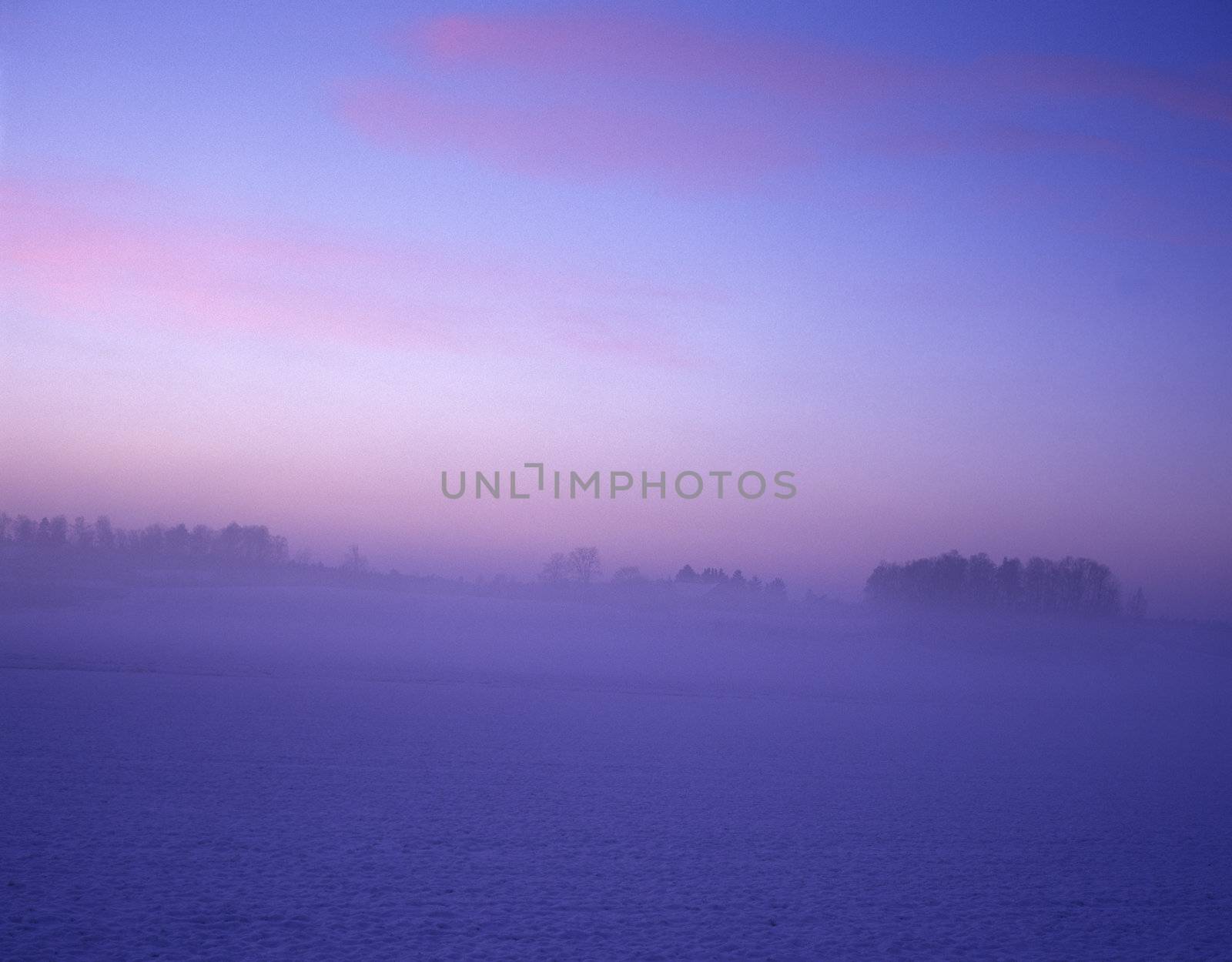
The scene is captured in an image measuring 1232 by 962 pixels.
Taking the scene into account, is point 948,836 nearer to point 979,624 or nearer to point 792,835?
point 792,835

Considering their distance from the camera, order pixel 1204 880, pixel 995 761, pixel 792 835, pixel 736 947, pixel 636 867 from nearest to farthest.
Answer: pixel 736 947 → pixel 636 867 → pixel 1204 880 → pixel 792 835 → pixel 995 761

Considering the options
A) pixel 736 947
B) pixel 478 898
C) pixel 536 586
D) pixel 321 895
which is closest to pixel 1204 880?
pixel 736 947

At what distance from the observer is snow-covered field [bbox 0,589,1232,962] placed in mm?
7758

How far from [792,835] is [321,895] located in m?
6.07

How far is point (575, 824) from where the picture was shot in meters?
11.3

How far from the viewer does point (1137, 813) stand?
1392 cm

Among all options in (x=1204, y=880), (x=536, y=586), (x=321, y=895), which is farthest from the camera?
(x=536, y=586)

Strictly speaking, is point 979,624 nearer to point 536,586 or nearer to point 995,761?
point 536,586

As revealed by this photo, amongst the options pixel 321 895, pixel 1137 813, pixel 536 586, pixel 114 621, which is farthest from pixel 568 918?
pixel 536 586

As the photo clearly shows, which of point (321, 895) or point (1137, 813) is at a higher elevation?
point (321, 895)

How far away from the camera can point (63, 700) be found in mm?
19297

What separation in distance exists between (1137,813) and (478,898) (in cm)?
1129

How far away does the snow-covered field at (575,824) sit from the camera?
7758 mm

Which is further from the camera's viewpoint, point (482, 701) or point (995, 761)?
point (482, 701)
